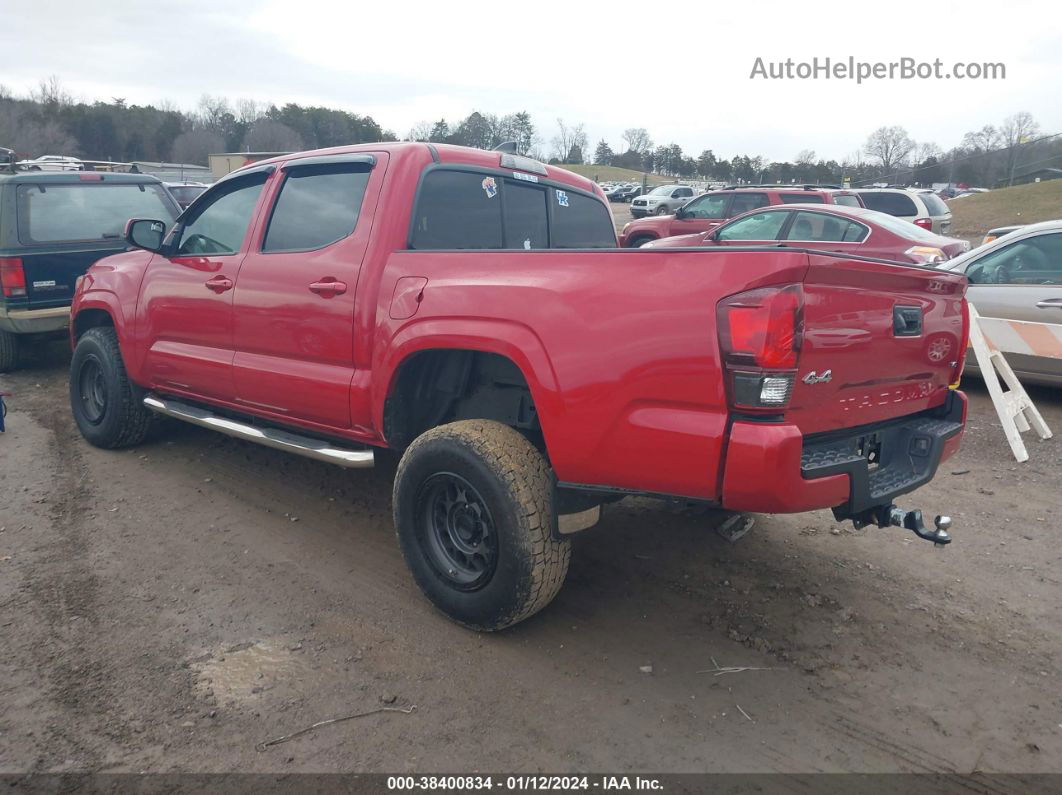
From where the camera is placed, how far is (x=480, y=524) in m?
3.30

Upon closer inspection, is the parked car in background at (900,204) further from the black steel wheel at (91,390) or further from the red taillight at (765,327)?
the red taillight at (765,327)

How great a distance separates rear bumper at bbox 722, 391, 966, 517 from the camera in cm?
253

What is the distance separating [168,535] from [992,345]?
19.6 ft

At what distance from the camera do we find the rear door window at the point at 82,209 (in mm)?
7559

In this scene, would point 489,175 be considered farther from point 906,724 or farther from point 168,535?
point 906,724

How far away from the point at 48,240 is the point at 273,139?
42.7m

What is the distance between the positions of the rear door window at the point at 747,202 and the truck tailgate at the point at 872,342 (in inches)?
435

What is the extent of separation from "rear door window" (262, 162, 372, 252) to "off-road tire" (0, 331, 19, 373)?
531 cm

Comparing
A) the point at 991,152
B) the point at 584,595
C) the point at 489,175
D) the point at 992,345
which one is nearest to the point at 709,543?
the point at 584,595

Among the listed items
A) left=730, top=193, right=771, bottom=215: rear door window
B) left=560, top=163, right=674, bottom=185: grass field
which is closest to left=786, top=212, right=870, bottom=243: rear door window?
left=730, top=193, right=771, bottom=215: rear door window

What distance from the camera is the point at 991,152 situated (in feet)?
165

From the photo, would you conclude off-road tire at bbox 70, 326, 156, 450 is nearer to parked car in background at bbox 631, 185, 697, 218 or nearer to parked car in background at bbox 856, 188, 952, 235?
parked car in background at bbox 856, 188, 952, 235

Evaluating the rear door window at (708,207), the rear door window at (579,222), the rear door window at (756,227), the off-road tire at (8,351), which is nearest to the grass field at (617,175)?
the rear door window at (708,207)

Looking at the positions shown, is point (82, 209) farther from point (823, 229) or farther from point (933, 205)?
point (933, 205)
